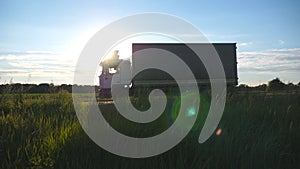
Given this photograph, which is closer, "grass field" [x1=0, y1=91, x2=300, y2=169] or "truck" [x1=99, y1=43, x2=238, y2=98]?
"grass field" [x1=0, y1=91, x2=300, y2=169]

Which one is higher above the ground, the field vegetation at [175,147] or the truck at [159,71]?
the truck at [159,71]

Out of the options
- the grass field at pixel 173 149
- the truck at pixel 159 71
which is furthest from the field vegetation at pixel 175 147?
the truck at pixel 159 71

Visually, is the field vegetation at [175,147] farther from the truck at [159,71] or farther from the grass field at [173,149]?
the truck at [159,71]

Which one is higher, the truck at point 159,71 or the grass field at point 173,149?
the truck at point 159,71

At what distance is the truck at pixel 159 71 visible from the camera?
54.5ft

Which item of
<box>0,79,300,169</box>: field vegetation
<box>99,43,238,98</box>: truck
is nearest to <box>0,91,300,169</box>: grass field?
<box>0,79,300,169</box>: field vegetation

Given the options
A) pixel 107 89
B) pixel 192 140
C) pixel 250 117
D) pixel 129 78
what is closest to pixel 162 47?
pixel 129 78

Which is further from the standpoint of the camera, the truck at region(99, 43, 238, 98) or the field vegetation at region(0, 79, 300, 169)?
the truck at region(99, 43, 238, 98)

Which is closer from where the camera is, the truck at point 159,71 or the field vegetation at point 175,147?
the field vegetation at point 175,147

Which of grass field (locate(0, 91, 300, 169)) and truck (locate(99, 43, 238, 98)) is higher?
truck (locate(99, 43, 238, 98))

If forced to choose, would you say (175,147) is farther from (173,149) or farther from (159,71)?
(159,71)

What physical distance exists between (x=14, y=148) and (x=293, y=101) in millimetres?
5875

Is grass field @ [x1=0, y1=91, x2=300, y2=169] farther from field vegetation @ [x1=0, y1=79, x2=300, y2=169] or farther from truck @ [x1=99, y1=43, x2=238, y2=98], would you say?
truck @ [x1=99, y1=43, x2=238, y2=98]

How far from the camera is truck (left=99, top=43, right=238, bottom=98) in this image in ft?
54.5
